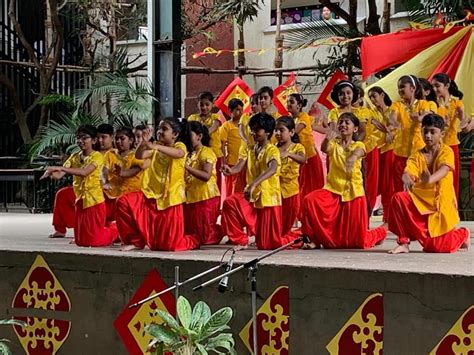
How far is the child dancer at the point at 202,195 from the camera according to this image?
720 cm

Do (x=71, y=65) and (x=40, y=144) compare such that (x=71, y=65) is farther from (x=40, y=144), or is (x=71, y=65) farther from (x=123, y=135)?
(x=123, y=135)

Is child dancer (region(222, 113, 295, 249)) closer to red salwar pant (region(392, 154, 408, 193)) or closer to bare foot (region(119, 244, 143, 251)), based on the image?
bare foot (region(119, 244, 143, 251))

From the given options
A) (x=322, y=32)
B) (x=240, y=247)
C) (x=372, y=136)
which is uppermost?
(x=322, y=32)

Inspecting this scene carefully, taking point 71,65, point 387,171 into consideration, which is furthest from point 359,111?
point 71,65

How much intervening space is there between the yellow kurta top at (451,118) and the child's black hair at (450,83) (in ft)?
0.36

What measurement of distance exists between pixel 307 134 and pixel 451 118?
1549 mm

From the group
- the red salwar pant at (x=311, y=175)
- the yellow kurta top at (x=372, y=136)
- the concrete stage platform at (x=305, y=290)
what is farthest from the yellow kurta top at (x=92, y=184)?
the yellow kurta top at (x=372, y=136)

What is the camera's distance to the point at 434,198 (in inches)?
248

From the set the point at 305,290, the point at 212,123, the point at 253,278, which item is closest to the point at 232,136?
the point at 212,123

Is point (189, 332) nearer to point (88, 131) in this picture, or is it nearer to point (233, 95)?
point (88, 131)

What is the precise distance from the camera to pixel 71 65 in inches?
595

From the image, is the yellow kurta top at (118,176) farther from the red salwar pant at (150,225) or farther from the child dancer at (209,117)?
the child dancer at (209,117)

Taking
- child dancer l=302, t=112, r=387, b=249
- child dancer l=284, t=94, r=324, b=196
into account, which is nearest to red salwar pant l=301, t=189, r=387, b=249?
child dancer l=302, t=112, r=387, b=249

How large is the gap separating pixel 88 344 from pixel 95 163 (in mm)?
1901
